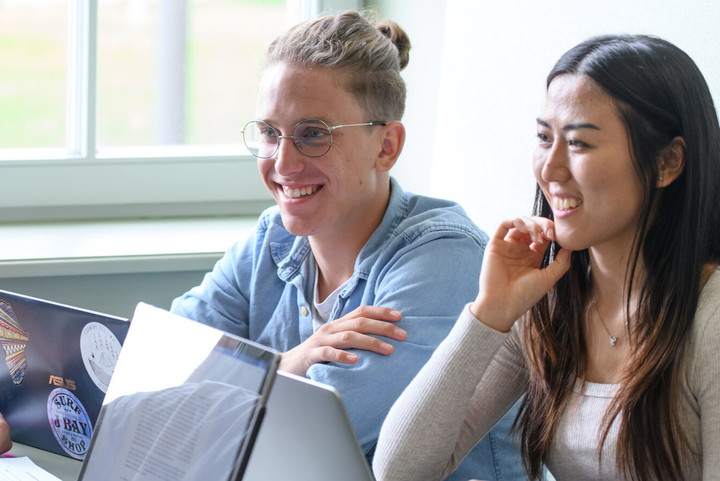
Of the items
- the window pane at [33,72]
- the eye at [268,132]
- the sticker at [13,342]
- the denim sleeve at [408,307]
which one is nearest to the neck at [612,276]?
the denim sleeve at [408,307]

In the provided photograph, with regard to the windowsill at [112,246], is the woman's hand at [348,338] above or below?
above

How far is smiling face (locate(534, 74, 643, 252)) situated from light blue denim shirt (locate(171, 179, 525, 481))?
0.27 metres

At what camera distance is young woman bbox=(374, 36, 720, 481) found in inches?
41.4

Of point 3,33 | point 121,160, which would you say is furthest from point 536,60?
point 3,33

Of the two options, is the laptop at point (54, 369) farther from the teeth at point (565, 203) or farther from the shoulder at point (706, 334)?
the shoulder at point (706, 334)

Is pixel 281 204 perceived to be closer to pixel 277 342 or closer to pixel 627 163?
pixel 277 342

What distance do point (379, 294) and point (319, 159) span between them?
239 millimetres

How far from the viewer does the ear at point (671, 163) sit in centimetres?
106

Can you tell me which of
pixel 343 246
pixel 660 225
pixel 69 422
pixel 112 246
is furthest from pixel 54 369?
pixel 112 246

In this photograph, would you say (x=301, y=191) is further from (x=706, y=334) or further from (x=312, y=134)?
(x=706, y=334)

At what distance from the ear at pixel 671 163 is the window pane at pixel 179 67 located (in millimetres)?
1592

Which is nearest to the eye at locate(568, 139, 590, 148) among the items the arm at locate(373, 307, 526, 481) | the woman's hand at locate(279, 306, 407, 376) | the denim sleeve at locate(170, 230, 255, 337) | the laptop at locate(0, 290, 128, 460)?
the arm at locate(373, 307, 526, 481)

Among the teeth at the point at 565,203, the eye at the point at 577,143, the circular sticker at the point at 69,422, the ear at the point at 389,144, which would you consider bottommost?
the circular sticker at the point at 69,422

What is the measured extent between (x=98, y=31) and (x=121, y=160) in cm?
35
